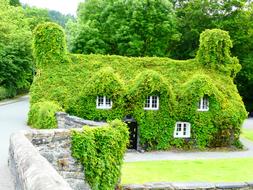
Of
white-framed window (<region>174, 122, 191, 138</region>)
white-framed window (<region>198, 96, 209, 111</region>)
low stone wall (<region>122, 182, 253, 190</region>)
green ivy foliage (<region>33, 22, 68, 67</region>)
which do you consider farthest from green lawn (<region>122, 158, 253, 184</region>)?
green ivy foliage (<region>33, 22, 68, 67</region>)

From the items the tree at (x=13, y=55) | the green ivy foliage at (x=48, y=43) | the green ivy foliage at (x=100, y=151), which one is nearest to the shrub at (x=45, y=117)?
the green ivy foliage at (x=48, y=43)

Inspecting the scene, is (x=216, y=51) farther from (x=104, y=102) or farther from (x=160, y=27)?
(x=160, y=27)

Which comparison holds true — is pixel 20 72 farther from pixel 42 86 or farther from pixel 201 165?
pixel 201 165

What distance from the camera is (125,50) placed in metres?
55.1

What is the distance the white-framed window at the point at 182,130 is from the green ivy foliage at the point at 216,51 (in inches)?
257

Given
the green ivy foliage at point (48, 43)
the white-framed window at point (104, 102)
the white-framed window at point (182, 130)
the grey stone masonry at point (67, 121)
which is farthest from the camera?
the green ivy foliage at point (48, 43)

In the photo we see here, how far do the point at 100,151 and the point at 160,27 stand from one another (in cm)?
4418

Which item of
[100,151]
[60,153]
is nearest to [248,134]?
[100,151]

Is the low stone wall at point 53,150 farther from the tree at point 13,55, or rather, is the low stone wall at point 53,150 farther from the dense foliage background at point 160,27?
the tree at point 13,55

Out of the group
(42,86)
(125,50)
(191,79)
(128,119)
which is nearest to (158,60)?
(191,79)

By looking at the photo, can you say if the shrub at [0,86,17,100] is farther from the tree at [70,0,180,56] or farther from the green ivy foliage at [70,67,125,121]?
the green ivy foliage at [70,67,125,121]

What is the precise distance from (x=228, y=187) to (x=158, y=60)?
64.2ft

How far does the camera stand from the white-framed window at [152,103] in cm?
3206

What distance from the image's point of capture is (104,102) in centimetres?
3203
